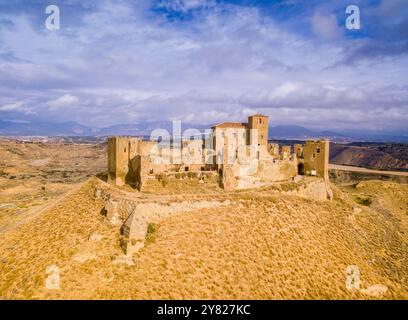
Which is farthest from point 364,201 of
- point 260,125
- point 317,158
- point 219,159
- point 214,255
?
point 214,255

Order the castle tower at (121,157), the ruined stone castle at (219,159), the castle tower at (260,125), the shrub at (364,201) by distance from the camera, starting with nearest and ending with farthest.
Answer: the castle tower at (121,157) → the ruined stone castle at (219,159) → the shrub at (364,201) → the castle tower at (260,125)

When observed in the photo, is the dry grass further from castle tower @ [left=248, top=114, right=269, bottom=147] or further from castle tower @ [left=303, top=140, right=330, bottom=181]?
castle tower @ [left=248, top=114, right=269, bottom=147]

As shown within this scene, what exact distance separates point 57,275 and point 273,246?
17425 millimetres

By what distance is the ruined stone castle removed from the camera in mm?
34406

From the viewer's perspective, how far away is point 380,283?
2891cm

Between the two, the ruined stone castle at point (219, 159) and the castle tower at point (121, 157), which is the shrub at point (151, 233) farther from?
the castle tower at point (121, 157)

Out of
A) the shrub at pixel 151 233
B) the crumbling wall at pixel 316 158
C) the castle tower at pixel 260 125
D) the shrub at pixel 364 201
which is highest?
the castle tower at pixel 260 125

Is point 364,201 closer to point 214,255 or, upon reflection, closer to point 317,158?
point 317,158

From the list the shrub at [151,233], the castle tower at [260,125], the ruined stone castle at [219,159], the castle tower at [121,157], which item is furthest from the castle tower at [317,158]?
the shrub at [151,233]

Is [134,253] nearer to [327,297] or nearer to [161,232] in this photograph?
[161,232]

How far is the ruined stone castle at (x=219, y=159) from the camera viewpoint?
3441 cm

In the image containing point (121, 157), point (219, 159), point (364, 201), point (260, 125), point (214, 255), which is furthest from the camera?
point (260, 125)

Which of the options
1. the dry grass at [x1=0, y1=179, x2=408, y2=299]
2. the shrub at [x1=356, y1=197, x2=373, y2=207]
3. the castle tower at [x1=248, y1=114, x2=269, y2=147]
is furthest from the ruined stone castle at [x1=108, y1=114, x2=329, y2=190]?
the shrub at [x1=356, y1=197, x2=373, y2=207]

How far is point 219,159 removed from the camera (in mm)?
38031
